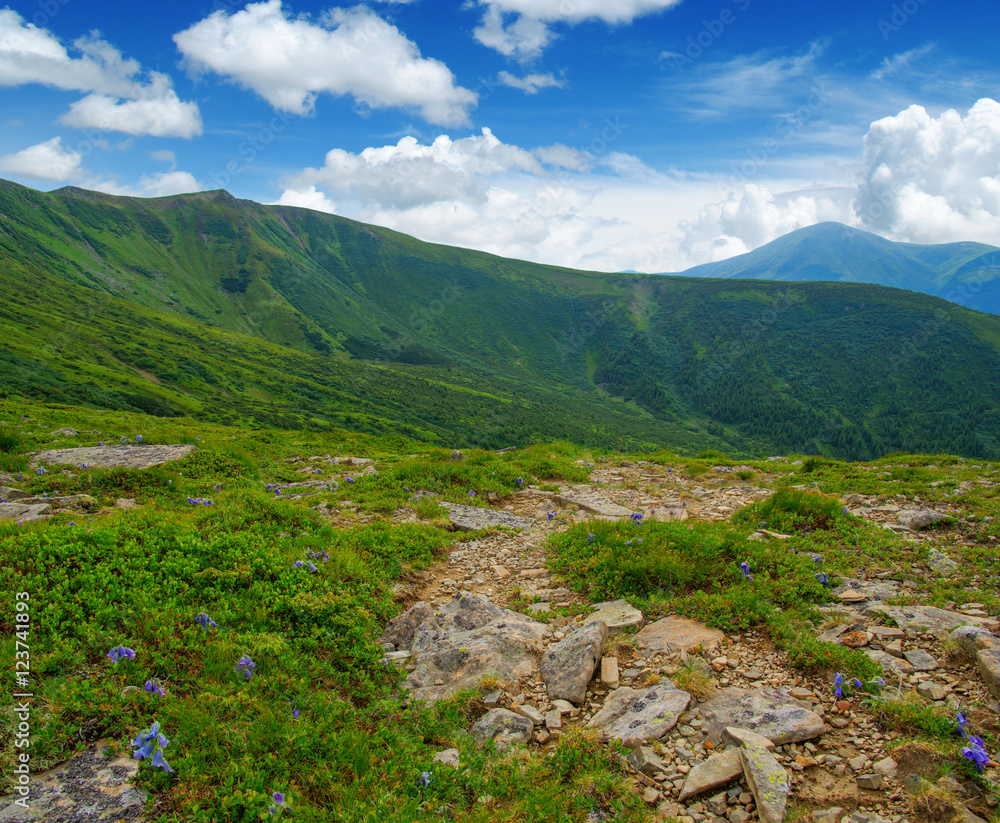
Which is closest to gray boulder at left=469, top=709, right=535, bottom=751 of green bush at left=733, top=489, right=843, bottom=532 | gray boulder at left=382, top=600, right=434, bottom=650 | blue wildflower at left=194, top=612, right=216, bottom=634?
gray boulder at left=382, top=600, right=434, bottom=650

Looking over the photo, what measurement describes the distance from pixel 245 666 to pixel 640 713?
4026 millimetres

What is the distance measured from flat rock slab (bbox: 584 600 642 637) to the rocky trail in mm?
25

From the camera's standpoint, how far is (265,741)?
421 centimetres

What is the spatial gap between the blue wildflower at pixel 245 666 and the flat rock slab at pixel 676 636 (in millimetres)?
4370

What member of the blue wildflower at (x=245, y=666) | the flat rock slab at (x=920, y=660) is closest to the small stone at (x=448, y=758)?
the blue wildflower at (x=245, y=666)

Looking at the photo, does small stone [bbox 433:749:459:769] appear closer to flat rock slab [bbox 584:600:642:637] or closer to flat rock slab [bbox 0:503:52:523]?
flat rock slab [bbox 584:600:642:637]

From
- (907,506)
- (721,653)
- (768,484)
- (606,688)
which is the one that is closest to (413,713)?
(606,688)

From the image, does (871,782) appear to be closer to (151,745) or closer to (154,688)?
(151,745)

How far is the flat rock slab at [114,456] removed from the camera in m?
11.9

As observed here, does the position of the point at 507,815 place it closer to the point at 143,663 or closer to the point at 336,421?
the point at 143,663

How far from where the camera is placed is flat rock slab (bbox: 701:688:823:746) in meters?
4.32

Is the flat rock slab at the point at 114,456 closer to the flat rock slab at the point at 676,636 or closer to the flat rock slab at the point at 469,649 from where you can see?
the flat rock slab at the point at 469,649

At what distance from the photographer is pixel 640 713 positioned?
189 inches

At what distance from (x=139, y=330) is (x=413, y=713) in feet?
603
